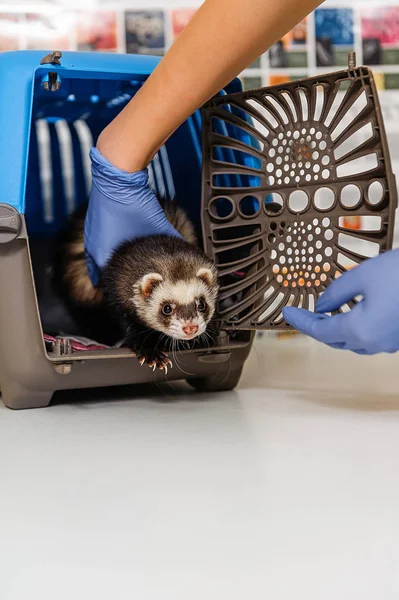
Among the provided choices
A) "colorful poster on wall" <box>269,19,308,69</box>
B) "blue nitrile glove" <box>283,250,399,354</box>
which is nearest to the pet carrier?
"blue nitrile glove" <box>283,250,399,354</box>

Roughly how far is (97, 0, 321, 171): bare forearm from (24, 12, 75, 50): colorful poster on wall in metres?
1.27

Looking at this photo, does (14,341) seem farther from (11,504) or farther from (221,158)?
(221,158)

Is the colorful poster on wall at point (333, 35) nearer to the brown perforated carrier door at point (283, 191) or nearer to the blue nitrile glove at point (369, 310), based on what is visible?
the brown perforated carrier door at point (283, 191)

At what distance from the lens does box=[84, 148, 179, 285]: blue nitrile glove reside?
1548 mm

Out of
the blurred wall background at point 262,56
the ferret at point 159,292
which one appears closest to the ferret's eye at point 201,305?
the ferret at point 159,292

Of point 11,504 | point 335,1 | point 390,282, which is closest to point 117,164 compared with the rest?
point 390,282

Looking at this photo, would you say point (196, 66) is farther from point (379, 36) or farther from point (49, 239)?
point (379, 36)

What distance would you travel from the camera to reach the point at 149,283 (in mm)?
1574

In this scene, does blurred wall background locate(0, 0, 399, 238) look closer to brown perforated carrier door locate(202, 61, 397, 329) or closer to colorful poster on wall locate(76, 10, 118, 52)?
colorful poster on wall locate(76, 10, 118, 52)

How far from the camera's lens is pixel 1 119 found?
4.66ft

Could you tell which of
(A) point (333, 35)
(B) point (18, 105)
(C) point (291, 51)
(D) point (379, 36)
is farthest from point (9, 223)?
(D) point (379, 36)

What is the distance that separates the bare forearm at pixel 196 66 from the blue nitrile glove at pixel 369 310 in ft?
1.41

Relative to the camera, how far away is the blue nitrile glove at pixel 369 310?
1112 millimetres

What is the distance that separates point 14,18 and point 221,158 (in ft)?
4.26
